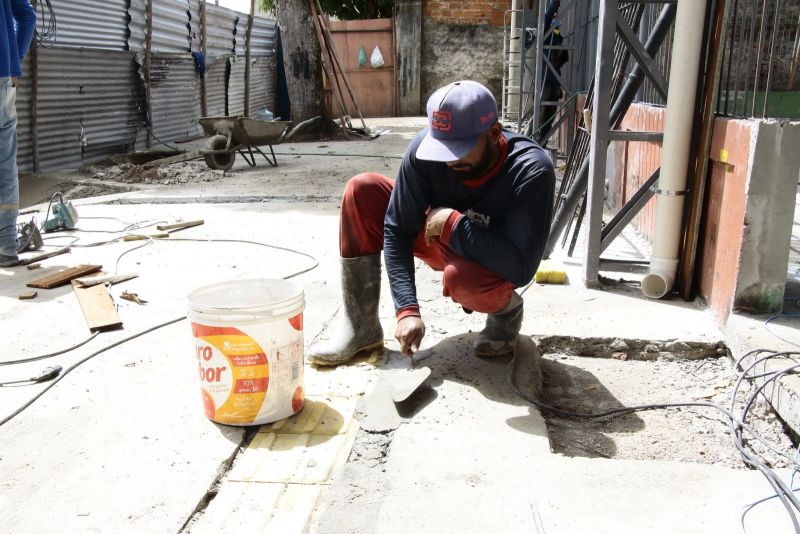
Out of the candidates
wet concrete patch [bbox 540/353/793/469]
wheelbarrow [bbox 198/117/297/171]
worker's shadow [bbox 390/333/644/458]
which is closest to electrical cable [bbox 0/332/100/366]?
worker's shadow [bbox 390/333/644/458]

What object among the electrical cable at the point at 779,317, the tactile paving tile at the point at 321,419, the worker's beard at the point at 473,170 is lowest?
the tactile paving tile at the point at 321,419

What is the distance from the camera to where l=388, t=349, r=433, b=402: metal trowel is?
95.0 inches

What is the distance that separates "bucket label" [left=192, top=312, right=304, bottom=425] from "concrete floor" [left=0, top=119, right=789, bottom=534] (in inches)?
4.2

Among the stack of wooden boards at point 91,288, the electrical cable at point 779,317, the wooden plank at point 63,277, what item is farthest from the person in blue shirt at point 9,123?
the electrical cable at point 779,317

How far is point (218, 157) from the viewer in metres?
8.73

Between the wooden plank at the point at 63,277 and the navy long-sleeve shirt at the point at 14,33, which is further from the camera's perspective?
the navy long-sleeve shirt at the point at 14,33

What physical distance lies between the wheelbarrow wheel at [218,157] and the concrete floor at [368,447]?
4.73 m

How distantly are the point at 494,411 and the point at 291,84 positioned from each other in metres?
10.9

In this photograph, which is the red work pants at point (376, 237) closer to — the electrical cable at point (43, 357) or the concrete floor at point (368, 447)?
the concrete floor at point (368, 447)

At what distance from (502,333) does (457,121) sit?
0.95 meters

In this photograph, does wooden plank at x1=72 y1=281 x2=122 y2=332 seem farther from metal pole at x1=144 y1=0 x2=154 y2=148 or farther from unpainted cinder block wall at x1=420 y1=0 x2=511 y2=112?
unpainted cinder block wall at x1=420 y1=0 x2=511 y2=112

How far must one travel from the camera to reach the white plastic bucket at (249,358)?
7.22 ft

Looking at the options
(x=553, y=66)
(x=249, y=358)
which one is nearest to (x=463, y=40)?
(x=553, y=66)

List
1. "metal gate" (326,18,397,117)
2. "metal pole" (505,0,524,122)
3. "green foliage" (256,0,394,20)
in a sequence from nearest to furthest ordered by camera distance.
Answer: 1. "metal pole" (505,0,524,122)
2. "metal gate" (326,18,397,117)
3. "green foliage" (256,0,394,20)
